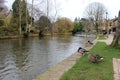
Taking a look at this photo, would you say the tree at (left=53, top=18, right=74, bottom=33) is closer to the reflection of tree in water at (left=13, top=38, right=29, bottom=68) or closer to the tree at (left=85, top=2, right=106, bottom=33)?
the tree at (left=85, top=2, right=106, bottom=33)

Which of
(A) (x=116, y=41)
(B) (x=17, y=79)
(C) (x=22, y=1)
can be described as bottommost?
(B) (x=17, y=79)

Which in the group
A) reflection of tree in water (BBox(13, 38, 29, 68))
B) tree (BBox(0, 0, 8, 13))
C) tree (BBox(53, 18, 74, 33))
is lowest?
reflection of tree in water (BBox(13, 38, 29, 68))

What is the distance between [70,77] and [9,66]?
6.55 m

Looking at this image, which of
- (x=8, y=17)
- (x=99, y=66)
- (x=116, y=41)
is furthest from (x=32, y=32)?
(x=99, y=66)

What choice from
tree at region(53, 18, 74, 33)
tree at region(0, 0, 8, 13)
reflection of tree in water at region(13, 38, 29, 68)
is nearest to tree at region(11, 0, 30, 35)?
tree at region(0, 0, 8, 13)

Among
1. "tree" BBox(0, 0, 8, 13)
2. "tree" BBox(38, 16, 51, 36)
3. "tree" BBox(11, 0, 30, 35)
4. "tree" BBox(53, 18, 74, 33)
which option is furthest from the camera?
"tree" BBox(53, 18, 74, 33)

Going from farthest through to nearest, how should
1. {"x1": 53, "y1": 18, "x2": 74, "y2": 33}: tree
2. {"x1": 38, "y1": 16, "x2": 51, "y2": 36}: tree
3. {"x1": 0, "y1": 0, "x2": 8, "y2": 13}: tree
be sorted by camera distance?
1. {"x1": 53, "y1": 18, "x2": 74, "y2": 33}: tree
2. {"x1": 38, "y1": 16, "x2": 51, "y2": 36}: tree
3. {"x1": 0, "y1": 0, "x2": 8, "y2": 13}: tree

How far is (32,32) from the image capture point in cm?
6316

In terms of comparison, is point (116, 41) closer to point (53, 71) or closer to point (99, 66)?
point (99, 66)

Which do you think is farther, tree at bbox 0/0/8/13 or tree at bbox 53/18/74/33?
tree at bbox 53/18/74/33

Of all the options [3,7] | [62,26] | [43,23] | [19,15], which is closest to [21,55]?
[19,15]

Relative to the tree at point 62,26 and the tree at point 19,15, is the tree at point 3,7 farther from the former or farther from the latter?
the tree at point 62,26

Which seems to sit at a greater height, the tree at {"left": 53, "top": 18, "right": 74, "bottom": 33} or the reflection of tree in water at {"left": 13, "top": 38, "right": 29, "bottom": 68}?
the tree at {"left": 53, "top": 18, "right": 74, "bottom": 33}

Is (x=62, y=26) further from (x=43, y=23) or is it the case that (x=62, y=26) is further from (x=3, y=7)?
(x=3, y=7)
